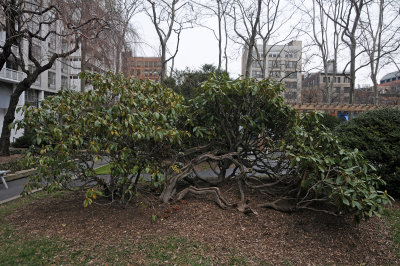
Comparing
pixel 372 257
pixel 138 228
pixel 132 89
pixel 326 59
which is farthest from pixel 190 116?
pixel 326 59

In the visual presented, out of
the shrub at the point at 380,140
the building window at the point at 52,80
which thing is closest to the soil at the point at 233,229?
the shrub at the point at 380,140

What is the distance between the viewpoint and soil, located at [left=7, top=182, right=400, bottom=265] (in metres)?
3.61

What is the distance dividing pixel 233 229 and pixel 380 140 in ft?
11.9

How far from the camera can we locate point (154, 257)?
3426 mm

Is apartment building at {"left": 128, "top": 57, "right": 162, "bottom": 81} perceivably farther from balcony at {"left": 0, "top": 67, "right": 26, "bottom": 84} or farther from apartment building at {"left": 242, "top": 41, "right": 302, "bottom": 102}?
balcony at {"left": 0, "top": 67, "right": 26, "bottom": 84}

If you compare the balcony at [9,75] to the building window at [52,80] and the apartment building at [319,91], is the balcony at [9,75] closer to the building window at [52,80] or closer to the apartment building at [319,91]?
the building window at [52,80]

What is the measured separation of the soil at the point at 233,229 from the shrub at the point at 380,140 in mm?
1205

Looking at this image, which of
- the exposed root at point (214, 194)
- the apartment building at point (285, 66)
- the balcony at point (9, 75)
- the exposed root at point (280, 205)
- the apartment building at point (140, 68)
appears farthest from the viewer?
the balcony at point (9, 75)

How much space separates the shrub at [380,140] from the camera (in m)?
5.30

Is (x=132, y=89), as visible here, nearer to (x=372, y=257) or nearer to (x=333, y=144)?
(x=333, y=144)

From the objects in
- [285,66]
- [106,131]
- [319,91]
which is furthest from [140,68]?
[106,131]

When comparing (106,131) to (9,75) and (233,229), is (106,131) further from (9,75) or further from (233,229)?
(9,75)

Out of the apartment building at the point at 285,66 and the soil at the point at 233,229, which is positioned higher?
the apartment building at the point at 285,66

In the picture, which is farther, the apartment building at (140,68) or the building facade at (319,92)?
the building facade at (319,92)
